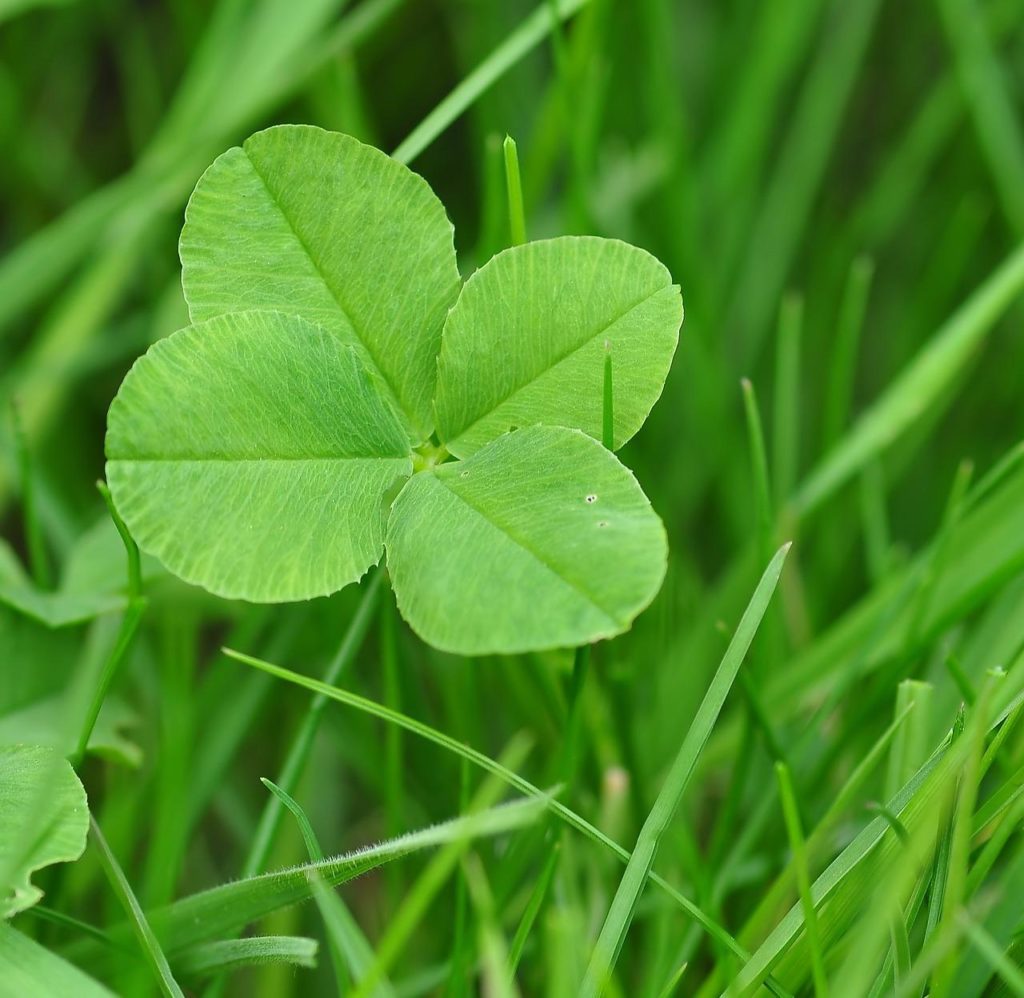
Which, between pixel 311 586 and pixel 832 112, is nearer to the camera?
pixel 311 586

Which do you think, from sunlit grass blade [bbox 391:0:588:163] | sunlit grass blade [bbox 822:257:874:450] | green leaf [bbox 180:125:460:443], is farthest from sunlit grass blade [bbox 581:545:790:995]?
sunlit grass blade [bbox 822:257:874:450]

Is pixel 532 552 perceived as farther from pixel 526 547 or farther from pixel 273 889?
pixel 273 889

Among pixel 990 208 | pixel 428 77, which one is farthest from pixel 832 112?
pixel 428 77

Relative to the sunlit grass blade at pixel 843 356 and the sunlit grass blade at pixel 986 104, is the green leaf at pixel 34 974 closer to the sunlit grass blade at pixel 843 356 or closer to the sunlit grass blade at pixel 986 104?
the sunlit grass blade at pixel 843 356

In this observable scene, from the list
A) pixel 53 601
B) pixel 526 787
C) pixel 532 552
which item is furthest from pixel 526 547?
pixel 53 601

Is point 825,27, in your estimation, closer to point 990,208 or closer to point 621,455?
point 990,208

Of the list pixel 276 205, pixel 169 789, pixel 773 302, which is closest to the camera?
pixel 276 205

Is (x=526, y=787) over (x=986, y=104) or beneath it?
beneath
